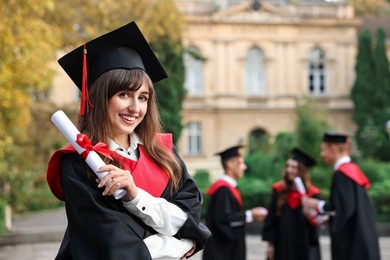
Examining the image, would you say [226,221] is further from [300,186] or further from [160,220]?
[160,220]

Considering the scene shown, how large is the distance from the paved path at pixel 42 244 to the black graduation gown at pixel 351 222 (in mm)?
5688

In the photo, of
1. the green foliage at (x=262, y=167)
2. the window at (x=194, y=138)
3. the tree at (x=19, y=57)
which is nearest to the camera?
the tree at (x=19, y=57)

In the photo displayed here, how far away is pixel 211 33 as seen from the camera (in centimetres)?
4256

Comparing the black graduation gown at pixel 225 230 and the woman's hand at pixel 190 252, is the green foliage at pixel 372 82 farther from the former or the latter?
the woman's hand at pixel 190 252

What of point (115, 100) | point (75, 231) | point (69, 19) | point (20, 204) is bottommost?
point (20, 204)

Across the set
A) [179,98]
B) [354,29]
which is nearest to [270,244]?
[179,98]

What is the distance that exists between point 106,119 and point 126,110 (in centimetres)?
11

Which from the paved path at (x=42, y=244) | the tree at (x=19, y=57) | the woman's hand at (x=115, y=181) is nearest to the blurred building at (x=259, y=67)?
the paved path at (x=42, y=244)

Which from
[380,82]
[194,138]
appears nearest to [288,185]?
[380,82]

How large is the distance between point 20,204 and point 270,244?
553 inches

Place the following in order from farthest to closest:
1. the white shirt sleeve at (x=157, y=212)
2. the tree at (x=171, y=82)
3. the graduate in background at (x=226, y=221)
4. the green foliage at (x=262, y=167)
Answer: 1. the tree at (x=171, y=82)
2. the green foliage at (x=262, y=167)
3. the graduate in background at (x=226, y=221)
4. the white shirt sleeve at (x=157, y=212)

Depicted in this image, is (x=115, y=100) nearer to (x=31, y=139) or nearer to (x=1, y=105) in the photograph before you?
(x=1, y=105)

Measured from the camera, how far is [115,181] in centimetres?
324

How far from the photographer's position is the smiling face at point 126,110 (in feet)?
11.8
